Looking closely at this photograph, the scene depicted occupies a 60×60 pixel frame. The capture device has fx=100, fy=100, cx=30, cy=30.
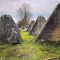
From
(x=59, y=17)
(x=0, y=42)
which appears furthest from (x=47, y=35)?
(x=0, y=42)

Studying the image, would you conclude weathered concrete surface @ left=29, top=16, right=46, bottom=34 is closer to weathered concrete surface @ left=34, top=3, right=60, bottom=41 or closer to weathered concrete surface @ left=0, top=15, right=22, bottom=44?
weathered concrete surface @ left=0, top=15, right=22, bottom=44

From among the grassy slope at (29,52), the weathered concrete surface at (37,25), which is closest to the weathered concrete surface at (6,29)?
the grassy slope at (29,52)

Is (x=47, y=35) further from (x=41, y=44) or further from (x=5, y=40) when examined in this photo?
(x=5, y=40)

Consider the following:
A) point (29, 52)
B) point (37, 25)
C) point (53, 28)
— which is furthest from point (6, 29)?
point (37, 25)

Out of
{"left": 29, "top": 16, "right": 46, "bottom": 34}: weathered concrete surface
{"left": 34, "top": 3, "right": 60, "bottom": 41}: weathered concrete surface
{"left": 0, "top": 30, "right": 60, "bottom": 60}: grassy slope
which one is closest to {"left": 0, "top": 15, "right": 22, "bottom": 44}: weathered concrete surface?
{"left": 0, "top": 30, "right": 60, "bottom": 60}: grassy slope

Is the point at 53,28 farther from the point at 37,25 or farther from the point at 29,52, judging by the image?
the point at 37,25

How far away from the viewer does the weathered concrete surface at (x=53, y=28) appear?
256 inches

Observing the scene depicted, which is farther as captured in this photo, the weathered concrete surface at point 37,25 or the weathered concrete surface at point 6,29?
the weathered concrete surface at point 37,25

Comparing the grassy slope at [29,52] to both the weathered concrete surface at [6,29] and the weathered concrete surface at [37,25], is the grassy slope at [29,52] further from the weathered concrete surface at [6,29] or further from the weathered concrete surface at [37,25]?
the weathered concrete surface at [37,25]

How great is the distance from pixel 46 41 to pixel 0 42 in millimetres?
3164

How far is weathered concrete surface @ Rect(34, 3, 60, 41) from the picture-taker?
6.51 metres

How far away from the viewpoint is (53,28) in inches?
259

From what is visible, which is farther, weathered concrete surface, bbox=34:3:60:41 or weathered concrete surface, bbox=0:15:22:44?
weathered concrete surface, bbox=0:15:22:44

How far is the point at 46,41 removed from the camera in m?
6.52
